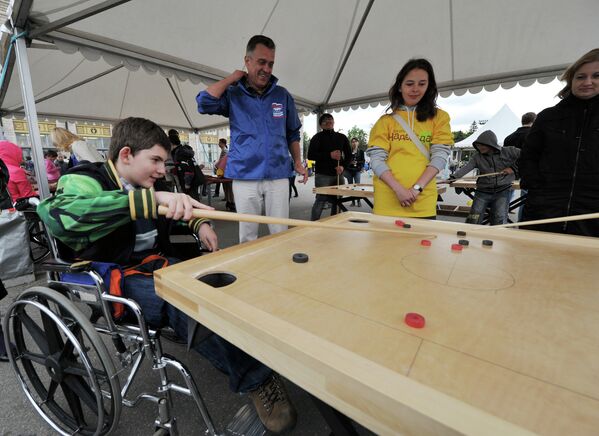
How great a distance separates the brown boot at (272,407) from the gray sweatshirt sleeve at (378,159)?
1.19 metres

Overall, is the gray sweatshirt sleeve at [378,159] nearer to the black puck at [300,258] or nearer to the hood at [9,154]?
the black puck at [300,258]

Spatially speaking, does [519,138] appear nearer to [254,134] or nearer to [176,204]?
[254,134]

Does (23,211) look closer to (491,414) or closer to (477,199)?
(491,414)

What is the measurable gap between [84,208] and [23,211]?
7.59ft

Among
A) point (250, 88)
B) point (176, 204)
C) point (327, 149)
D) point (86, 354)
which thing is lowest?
point (86, 354)

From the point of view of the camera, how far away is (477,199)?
3330mm

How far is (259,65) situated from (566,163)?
1.77m

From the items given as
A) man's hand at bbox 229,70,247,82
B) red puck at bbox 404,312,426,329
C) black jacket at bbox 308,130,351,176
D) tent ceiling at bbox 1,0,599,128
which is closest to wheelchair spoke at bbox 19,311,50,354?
red puck at bbox 404,312,426,329

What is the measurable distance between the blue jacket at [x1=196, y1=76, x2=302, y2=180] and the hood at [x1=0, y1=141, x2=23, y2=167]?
228 cm

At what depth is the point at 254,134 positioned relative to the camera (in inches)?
72.2

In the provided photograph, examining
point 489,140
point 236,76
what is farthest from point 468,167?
point 236,76

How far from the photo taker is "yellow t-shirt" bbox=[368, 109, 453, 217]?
1.63 metres

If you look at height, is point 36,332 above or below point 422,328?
below

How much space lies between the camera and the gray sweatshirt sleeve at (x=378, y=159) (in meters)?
1.67
